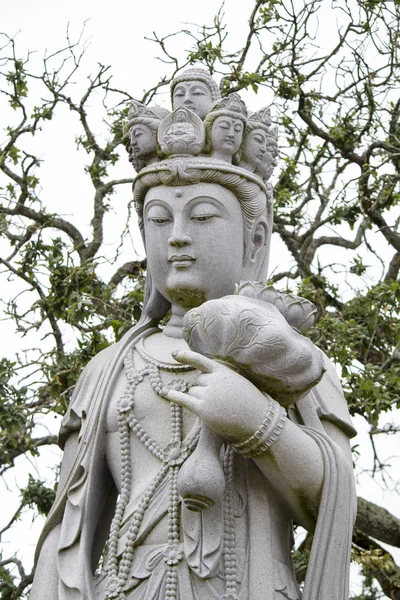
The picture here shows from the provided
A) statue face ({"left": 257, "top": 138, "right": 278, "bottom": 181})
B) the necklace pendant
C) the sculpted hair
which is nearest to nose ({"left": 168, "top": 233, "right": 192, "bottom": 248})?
the sculpted hair

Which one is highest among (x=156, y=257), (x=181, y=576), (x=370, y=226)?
(x=370, y=226)

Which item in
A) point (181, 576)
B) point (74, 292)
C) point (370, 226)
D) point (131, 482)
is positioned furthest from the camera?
point (370, 226)

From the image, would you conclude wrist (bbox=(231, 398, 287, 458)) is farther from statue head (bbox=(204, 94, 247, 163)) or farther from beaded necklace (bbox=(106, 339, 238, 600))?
statue head (bbox=(204, 94, 247, 163))

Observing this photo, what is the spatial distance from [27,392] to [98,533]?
4.50 m

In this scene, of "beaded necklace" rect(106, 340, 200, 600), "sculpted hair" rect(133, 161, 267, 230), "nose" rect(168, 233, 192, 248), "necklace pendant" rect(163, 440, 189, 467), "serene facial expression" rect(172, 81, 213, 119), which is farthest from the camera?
"serene facial expression" rect(172, 81, 213, 119)

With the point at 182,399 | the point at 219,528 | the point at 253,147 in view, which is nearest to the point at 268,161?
the point at 253,147

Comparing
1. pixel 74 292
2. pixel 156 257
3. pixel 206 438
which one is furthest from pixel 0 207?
pixel 206 438

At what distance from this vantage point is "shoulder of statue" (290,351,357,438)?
5.58 metres

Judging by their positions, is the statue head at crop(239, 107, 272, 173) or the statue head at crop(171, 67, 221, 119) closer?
the statue head at crop(239, 107, 272, 173)

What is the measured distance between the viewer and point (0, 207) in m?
→ 11.5

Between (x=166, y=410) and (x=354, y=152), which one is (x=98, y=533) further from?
(x=354, y=152)

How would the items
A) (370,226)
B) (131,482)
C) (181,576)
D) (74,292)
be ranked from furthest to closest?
(370,226) → (74,292) → (131,482) → (181,576)

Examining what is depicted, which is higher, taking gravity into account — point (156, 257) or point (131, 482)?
point (156, 257)

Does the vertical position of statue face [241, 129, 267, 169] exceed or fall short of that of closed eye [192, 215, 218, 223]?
it exceeds it
